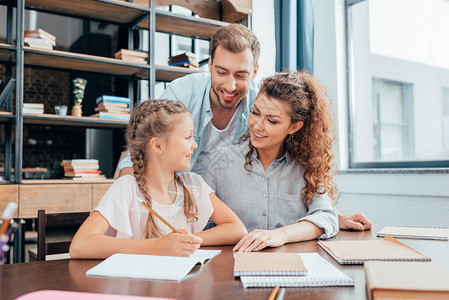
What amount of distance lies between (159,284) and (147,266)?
106 mm

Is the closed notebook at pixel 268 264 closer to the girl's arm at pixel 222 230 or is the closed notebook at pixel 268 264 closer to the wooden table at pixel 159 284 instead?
the wooden table at pixel 159 284

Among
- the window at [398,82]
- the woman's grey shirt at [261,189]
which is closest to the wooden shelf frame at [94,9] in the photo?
the window at [398,82]

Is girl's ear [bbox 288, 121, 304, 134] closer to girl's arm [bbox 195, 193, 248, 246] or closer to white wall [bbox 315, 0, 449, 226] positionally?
girl's arm [bbox 195, 193, 248, 246]

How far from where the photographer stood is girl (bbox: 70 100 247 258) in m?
1.11

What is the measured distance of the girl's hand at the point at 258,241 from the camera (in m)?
1.00

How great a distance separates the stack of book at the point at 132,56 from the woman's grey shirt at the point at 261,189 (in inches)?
67.6

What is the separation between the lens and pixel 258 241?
101cm

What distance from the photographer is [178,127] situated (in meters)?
1.37

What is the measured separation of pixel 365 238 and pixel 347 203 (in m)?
1.38

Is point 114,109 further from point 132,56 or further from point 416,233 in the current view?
point 416,233

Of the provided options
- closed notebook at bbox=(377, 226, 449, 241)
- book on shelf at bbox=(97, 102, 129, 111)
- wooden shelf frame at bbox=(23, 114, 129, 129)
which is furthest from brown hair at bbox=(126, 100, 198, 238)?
book on shelf at bbox=(97, 102, 129, 111)

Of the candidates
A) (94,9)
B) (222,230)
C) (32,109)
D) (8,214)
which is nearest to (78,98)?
(32,109)

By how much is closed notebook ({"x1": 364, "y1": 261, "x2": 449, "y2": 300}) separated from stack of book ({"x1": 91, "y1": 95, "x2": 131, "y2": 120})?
2.49 meters

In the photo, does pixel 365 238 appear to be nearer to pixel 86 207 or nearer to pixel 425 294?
pixel 425 294
